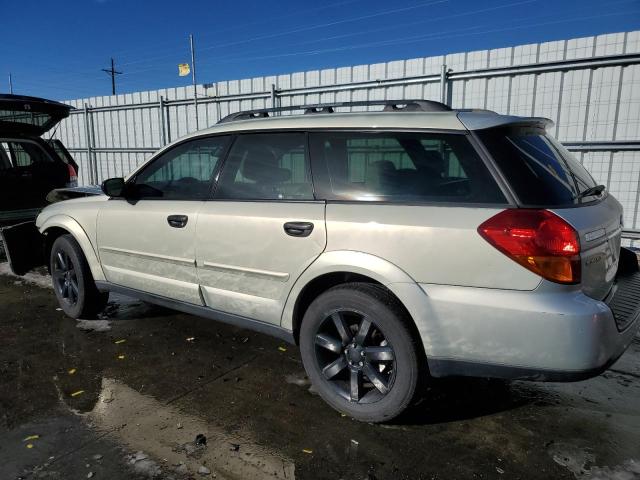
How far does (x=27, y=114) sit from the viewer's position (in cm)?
606

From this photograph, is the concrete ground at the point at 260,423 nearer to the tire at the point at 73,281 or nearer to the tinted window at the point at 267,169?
the tire at the point at 73,281

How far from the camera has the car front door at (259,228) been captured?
2830 millimetres

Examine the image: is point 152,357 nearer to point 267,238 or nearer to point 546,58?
point 267,238

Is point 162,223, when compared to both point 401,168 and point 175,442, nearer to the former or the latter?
point 175,442

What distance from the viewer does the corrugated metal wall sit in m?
6.36

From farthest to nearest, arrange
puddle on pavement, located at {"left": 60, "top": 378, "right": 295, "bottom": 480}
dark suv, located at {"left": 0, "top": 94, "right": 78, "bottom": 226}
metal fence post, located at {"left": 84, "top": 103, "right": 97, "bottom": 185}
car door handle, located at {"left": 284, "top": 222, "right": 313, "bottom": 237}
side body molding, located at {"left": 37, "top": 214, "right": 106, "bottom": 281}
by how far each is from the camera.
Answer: metal fence post, located at {"left": 84, "top": 103, "right": 97, "bottom": 185} → dark suv, located at {"left": 0, "top": 94, "right": 78, "bottom": 226} → side body molding, located at {"left": 37, "top": 214, "right": 106, "bottom": 281} → car door handle, located at {"left": 284, "top": 222, "right": 313, "bottom": 237} → puddle on pavement, located at {"left": 60, "top": 378, "right": 295, "bottom": 480}

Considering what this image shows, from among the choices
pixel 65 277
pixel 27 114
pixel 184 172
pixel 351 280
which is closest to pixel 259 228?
pixel 351 280

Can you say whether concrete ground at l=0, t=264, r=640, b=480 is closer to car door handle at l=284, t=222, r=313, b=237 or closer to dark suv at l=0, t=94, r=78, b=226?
car door handle at l=284, t=222, r=313, b=237

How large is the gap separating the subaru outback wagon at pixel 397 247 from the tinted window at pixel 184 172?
17 millimetres

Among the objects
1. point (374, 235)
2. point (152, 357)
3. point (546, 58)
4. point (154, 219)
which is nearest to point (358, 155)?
point (374, 235)

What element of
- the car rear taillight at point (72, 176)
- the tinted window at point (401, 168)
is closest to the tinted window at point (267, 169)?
the tinted window at point (401, 168)

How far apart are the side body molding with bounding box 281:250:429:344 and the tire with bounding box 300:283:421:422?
0.32ft

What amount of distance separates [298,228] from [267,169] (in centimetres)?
59

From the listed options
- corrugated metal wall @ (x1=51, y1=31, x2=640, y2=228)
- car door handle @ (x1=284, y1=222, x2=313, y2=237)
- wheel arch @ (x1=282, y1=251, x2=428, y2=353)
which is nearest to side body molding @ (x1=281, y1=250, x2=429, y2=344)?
wheel arch @ (x1=282, y1=251, x2=428, y2=353)
